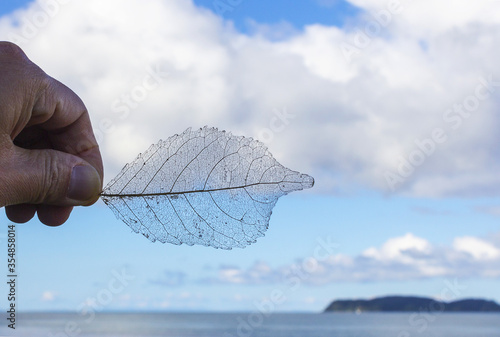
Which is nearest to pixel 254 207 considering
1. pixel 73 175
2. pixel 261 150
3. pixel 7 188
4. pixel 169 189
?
pixel 261 150

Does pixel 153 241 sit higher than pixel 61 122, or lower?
lower

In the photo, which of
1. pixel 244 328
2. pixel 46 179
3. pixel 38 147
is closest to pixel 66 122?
pixel 38 147

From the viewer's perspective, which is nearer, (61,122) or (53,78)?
(53,78)

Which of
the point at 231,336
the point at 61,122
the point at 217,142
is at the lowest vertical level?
the point at 217,142

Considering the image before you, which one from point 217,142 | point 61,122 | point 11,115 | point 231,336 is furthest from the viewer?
point 231,336

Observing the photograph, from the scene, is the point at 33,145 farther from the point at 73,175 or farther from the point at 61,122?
the point at 73,175

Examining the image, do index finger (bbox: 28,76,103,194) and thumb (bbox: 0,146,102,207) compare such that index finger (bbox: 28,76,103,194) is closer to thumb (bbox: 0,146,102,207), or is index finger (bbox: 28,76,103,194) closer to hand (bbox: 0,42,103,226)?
hand (bbox: 0,42,103,226)

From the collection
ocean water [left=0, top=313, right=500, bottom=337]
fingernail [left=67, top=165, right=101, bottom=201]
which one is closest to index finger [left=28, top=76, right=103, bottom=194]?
fingernail [left=67, top=165, right=101, bottom=201]

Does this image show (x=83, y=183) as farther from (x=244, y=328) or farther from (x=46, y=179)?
(x=244, y=328)

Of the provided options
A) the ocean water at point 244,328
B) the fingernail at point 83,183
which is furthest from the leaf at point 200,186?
the ocean water at point 244,328
